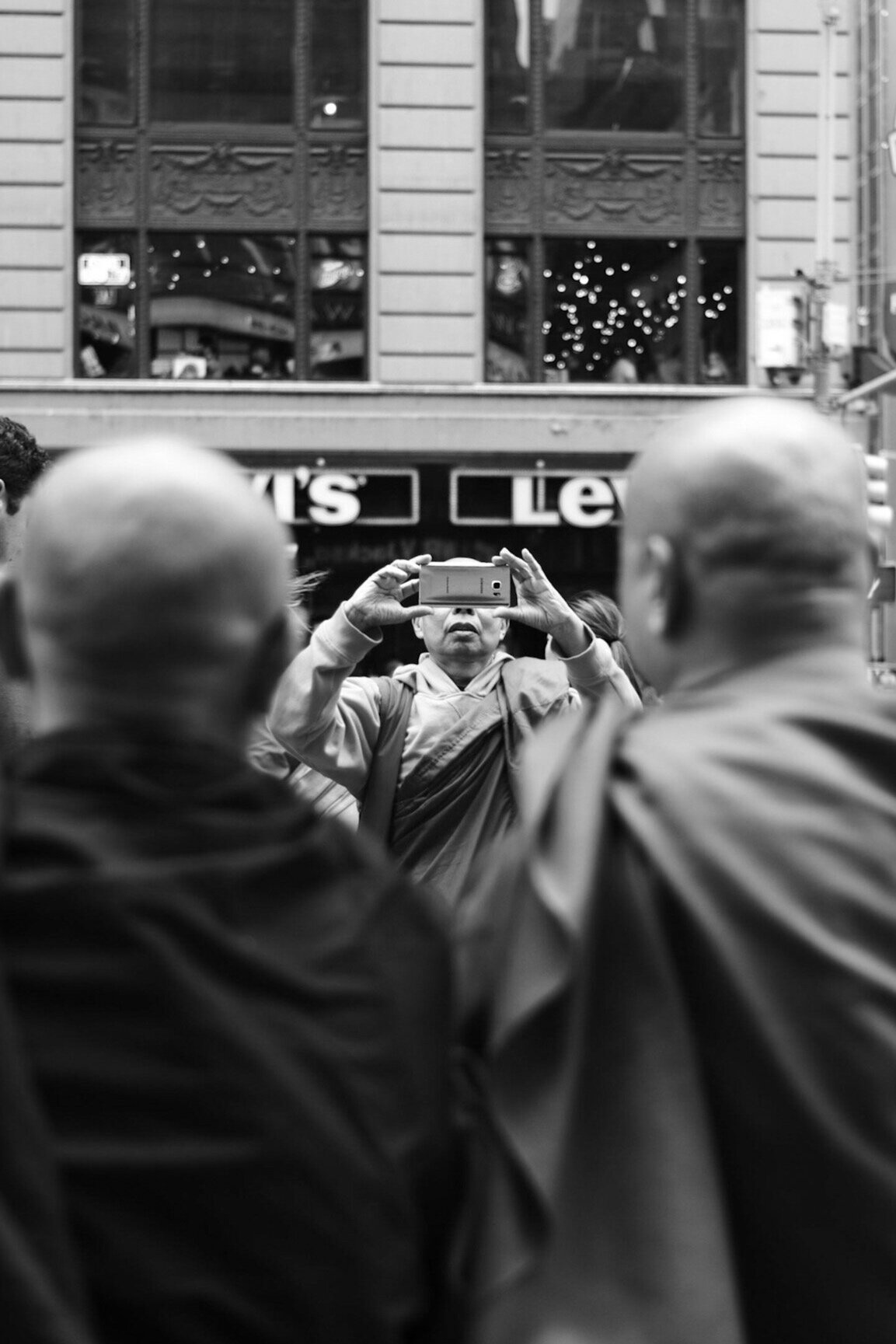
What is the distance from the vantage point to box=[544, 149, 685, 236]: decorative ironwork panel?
1948 cm

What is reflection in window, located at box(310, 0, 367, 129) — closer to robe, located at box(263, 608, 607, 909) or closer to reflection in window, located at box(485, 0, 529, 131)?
reflection in window, located at box(485, 0, 529, 131)

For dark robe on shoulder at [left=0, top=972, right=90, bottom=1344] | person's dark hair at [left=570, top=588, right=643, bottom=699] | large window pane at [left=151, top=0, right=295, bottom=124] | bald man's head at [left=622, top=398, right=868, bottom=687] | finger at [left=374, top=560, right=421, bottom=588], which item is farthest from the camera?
large window pane at [left=151, top=0, right=295, bottom=124]

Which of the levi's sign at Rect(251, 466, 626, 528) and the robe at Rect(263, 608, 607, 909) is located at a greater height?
the levi's sign at Rect(251, 466, 626, 528)

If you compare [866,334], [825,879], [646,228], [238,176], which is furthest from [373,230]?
[825,879]

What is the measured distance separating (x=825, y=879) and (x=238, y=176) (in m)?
18.3

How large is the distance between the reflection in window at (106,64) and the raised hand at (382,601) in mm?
15283

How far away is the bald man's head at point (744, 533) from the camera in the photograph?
2.04 meters

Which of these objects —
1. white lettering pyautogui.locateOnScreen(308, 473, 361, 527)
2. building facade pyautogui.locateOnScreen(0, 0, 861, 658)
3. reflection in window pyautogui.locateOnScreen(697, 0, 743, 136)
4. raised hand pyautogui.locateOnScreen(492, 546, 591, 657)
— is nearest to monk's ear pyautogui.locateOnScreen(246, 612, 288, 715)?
raised hand pyautogui.locateOnScreen(492, 546, 591, 657)

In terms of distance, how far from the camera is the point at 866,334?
19641 mm

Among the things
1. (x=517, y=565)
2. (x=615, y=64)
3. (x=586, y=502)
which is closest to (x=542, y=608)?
(x=517, y=565)

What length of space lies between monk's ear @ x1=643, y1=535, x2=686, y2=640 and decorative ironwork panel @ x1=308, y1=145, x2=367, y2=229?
1772cm

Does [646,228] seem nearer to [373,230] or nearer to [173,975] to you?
[373,230]

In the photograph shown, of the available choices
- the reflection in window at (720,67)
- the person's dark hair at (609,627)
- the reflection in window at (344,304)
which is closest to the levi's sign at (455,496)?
the reflection in window at (344,304)

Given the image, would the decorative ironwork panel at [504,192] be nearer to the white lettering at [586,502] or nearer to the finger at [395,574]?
the white lettering at [586,502]
